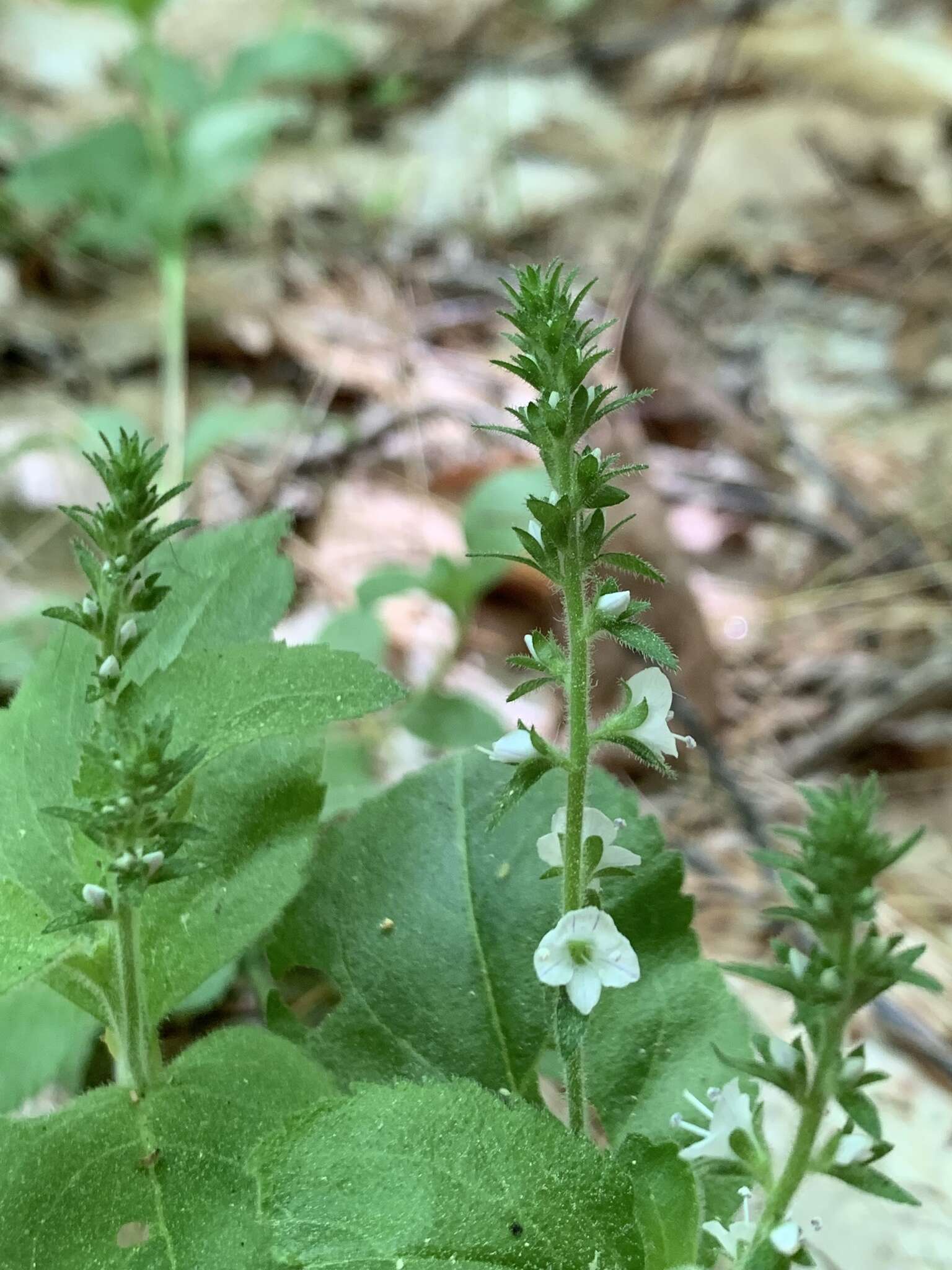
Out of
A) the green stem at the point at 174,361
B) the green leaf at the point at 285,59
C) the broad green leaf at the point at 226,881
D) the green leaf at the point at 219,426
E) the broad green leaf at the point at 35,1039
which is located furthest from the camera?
the green leaf at the point at 285,59

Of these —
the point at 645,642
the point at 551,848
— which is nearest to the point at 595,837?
the point at 551,848

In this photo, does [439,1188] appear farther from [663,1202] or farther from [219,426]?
[219,426]

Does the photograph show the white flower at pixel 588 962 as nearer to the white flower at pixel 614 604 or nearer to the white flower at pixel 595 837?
the white flower at pixel 595 837

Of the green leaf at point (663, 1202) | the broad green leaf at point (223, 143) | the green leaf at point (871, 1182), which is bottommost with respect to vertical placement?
the green leaf at point (663, 1202)

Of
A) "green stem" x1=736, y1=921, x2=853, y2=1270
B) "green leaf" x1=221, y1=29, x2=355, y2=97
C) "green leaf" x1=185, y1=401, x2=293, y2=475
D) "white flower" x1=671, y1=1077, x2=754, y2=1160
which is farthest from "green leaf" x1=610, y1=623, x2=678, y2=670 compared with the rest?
"green leaf" x1=221, y1=29, x2=355, y2=97

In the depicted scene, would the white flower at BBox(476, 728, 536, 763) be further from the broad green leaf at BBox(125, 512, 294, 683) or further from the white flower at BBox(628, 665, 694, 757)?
the broad green leaf at BBox(125, 512, 294, 683)

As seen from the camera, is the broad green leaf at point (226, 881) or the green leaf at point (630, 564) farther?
the broad green leaf at point (226, 881)

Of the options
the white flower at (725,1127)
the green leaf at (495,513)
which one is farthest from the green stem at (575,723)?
the green leaf at (495,513)
